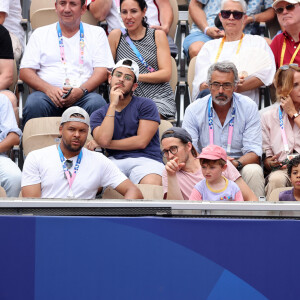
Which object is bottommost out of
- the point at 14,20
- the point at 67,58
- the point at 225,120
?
the point at 225,120

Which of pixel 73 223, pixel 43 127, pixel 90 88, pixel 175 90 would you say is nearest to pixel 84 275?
pixel 73 223

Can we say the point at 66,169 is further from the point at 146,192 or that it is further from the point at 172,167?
the point at 172,167

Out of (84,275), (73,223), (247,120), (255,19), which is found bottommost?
(84,275)

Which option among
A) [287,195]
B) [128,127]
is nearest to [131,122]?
[128,127]

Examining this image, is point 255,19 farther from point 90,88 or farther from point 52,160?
point 52,160

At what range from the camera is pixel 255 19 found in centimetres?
786

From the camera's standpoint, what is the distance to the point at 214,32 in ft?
25.1

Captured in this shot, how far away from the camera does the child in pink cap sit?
523cm

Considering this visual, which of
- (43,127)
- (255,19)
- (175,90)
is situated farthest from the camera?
(255,19)

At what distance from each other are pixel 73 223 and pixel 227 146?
2787 mm

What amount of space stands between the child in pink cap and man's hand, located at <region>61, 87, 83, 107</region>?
5.47ft

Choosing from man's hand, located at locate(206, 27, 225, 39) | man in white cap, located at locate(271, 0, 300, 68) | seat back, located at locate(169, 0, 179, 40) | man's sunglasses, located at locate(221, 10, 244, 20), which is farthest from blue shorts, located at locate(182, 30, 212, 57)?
man in white cap, located at locate(271, 0, 300, 68)

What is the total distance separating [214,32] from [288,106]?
1517mm

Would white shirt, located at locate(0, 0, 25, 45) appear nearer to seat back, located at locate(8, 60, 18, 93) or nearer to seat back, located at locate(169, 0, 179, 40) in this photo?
seat back, located at locate(8, 60, 18, 93)
